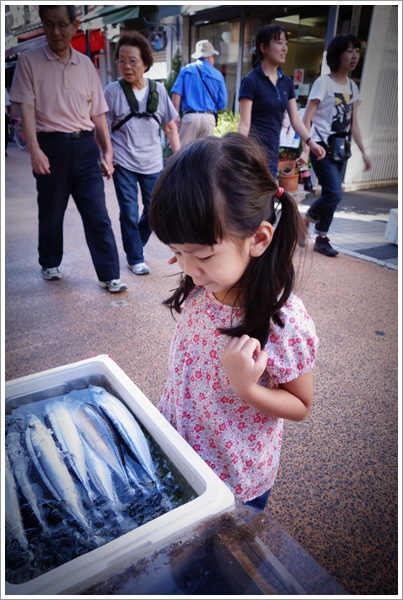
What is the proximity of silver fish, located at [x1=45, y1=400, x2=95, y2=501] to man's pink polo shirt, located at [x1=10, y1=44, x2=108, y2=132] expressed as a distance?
2726mm

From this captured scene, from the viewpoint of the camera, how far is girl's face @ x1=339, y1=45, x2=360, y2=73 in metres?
4.07

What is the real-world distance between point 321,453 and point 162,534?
1403 millimetres

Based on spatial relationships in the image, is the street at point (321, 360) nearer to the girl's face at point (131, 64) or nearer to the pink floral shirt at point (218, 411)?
the pink floral shirt at point (218, 411)

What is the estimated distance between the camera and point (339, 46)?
13.5ft

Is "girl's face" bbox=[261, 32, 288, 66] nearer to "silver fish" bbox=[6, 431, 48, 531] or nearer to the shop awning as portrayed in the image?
"silver fish" bbox=[6, 431, 48, 531]

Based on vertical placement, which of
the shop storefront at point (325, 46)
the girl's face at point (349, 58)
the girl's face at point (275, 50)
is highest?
the shop storefront at point (325, 46)

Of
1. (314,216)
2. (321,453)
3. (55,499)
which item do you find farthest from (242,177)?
(314,216)

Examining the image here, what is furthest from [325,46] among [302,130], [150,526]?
[150,526]

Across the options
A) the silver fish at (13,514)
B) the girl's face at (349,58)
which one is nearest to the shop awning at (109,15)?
the girl's face at (349,58)

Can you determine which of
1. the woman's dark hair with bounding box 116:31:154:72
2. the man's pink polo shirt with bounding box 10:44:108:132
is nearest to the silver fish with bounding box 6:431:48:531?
the man's pink polo shirt with bounding box 10:44:108:132

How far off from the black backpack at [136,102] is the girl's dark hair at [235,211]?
3.04 meters

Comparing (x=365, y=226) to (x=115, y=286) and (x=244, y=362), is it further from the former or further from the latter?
(x=244, y=362)

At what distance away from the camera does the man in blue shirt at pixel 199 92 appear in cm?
571

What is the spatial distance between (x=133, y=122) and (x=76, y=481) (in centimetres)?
350
